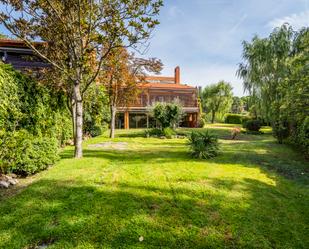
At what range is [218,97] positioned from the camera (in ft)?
120

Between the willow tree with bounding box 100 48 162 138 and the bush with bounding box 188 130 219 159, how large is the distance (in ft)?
26.9

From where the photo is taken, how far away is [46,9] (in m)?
7.23

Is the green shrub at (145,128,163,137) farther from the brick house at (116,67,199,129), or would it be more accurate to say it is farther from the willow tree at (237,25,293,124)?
the brick house at (116,67,199,129)

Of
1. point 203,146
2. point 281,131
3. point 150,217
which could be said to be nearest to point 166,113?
point 281,131

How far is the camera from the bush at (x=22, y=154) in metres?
5.17

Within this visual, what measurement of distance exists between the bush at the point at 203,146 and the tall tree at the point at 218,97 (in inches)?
1153

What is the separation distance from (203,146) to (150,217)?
207 inches

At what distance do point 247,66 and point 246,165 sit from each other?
52.8ft

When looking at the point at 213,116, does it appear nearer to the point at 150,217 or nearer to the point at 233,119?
the point at 233,119

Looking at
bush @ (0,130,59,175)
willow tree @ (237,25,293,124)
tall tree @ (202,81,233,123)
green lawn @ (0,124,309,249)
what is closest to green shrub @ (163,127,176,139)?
willow tree @ (237,25,293,124)

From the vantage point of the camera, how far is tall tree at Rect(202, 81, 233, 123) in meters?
36.0

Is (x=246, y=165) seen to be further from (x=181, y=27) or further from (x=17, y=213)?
(x=181, y=27)

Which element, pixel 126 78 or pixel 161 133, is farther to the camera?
pixel 161 133

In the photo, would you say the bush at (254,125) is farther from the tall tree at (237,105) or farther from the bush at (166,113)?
the tall tree at (237,105)
